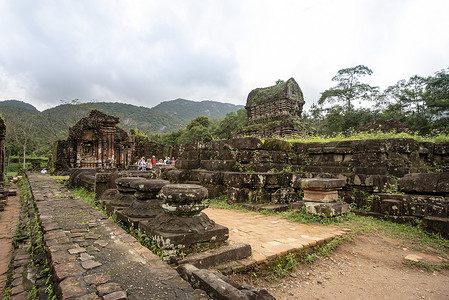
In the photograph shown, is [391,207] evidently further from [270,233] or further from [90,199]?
[90,199]

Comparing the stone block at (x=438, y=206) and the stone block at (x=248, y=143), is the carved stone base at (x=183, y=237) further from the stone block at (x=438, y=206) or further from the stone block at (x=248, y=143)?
the stone block at (x=248, y=143)

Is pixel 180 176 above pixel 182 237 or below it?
above

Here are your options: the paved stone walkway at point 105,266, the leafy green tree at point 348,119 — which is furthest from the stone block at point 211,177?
the leafy green tree at point 348,119

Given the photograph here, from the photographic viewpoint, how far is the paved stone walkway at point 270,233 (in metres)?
3.06

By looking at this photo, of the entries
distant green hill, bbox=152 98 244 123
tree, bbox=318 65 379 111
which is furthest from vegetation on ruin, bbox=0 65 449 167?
distant green hill, bbox=152 98 244 123

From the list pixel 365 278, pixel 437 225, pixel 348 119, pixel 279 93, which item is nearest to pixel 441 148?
pixel 437 225

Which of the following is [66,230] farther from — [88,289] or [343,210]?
[343,210]

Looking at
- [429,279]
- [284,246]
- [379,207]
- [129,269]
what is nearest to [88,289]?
[129,269]

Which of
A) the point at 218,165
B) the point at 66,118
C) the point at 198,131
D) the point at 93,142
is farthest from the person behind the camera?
the point at 198,131

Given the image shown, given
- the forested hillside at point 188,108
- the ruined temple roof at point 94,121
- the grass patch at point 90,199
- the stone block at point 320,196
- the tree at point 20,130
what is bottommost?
the grass patch at point 90,199

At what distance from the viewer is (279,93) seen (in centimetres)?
2006

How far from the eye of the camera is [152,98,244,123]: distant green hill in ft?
338

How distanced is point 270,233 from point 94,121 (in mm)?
13678

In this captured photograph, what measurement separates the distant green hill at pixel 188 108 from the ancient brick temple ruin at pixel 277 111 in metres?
68.7
